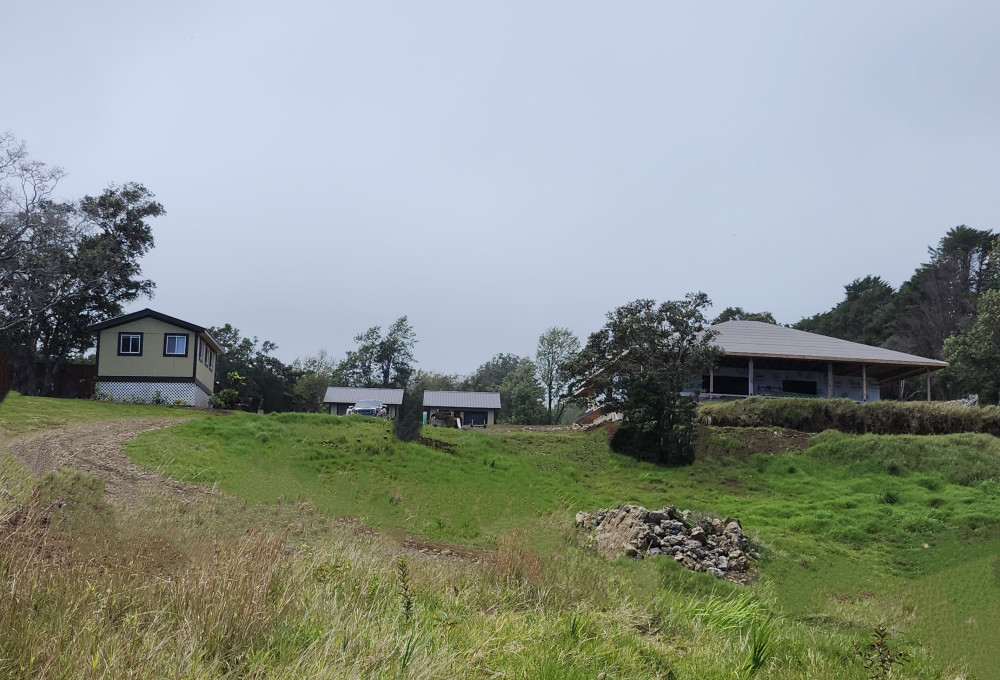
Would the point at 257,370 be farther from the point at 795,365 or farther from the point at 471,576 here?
the point at 471,576

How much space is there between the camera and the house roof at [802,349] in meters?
35.2

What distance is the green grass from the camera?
2033 centimetres

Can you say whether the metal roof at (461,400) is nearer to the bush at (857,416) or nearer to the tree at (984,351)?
the tree at (984,351)

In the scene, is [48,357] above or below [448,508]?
above

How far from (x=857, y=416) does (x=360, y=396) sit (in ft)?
124

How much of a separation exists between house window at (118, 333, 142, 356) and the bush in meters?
24.6

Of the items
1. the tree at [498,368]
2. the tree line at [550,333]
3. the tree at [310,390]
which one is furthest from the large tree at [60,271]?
the tree at [498,368]

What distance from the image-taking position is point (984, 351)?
35.5m

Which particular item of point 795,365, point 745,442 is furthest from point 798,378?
point 745,442

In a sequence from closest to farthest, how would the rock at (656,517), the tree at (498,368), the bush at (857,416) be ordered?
the rock at (656,517) < the bush at (857,416) < the tree at (498,368)

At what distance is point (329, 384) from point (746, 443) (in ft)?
164

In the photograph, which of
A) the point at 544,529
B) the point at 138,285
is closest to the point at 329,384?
the point at 138,285

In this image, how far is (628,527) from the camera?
13.5 metres

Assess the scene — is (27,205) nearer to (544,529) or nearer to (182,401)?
(182,401)
